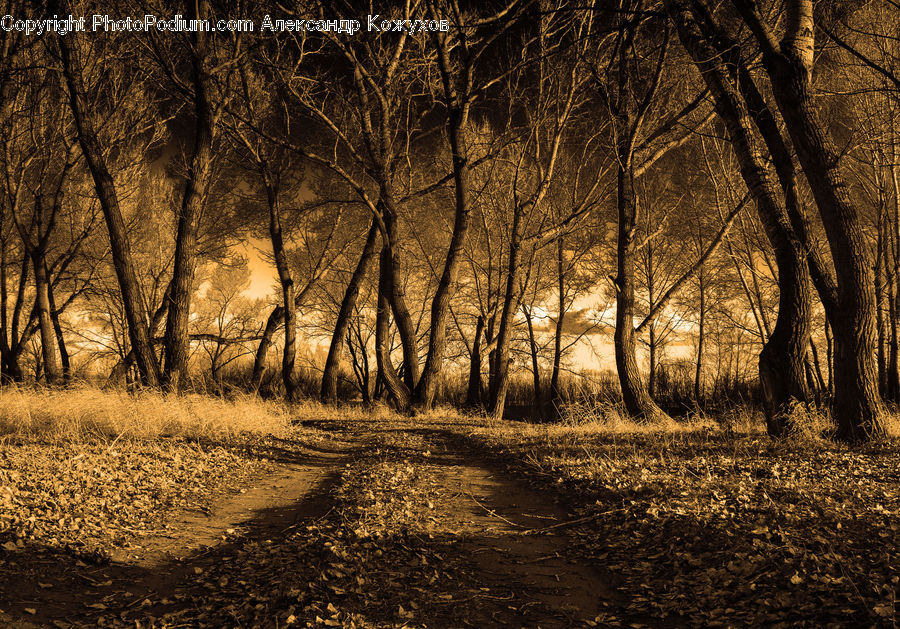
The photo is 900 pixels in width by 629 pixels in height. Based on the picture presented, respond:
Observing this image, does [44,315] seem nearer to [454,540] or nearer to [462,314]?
[462,314]

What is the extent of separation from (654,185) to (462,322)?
29.7ft

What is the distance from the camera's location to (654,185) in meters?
19.7

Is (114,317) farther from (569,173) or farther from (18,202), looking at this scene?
(569,173)

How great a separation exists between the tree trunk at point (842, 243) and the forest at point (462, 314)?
36 mm

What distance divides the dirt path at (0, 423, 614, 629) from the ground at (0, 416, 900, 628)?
0.02 metres

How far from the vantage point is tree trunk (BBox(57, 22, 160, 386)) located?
38.0ft

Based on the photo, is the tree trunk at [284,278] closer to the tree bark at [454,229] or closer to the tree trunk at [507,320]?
the tree bark at [454,229]

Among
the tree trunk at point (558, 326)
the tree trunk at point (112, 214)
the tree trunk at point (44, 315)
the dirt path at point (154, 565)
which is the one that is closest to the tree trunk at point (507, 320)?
the tree trunk at point (558, 326)

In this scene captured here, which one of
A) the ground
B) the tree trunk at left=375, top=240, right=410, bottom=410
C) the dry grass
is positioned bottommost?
the ground

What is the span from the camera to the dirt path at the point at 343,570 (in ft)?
9.51

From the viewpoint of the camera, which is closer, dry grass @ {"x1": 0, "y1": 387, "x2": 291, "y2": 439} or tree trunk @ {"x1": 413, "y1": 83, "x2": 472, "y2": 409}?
dry grass @ {"x1": 0, "y1": 387, "x2": 291, "y2": 439}

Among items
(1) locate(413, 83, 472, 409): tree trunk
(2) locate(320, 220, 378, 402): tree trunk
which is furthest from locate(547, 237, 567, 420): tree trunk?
(1) locate(413, 83, 472, 409): tree trunk

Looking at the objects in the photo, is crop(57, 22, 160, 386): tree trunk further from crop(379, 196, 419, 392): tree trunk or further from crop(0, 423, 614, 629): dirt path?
crop(0, 423, 614, 629): dirt path

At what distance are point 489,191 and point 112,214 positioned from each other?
10981 mm
